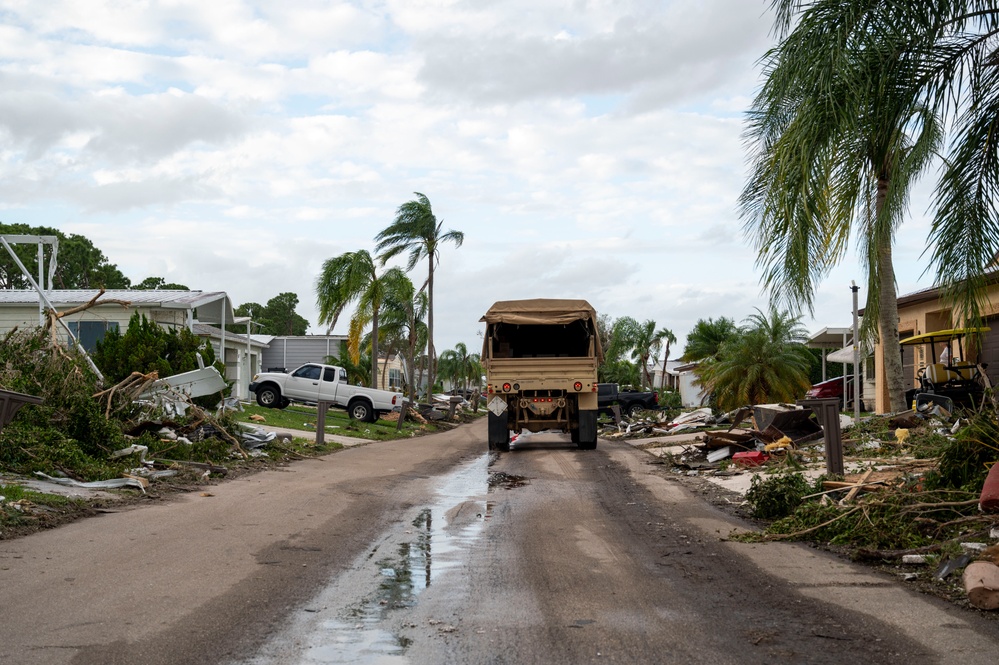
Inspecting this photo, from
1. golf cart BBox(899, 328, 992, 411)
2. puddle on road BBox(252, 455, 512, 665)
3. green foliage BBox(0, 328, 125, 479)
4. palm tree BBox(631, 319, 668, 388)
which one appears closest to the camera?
puddle on road BBox(252, 455, 512, 665)

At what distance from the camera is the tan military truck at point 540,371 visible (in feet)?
67.7

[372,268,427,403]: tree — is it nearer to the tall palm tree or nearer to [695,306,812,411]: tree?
[695,306,812,411]: tree

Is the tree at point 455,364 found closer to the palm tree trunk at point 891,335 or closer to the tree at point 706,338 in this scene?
the tree at point 706,338

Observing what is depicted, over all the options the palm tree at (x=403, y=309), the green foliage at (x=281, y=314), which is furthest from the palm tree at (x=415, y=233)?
the green foliage at (x=281, y=314)

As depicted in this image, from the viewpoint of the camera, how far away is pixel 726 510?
10961mm

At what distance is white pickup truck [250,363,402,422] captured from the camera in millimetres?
31547

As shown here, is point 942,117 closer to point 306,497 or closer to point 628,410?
point 306,497

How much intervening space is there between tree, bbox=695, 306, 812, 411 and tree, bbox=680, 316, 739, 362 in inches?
632

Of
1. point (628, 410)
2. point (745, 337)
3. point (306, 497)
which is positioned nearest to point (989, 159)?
point (306, 497)

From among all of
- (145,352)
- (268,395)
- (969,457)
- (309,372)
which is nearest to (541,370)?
(145,352)

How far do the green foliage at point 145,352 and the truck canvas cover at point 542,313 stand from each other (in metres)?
7.06

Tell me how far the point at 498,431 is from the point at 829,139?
13816 mm

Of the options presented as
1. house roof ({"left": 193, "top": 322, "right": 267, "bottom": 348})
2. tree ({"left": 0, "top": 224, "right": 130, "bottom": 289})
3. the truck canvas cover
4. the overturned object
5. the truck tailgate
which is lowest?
the overturned object

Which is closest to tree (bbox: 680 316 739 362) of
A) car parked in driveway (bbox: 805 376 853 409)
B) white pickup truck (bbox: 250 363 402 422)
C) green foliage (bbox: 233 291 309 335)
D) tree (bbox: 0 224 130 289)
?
car parked in driveway (bbox: 805 376 853 409)
